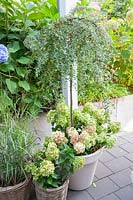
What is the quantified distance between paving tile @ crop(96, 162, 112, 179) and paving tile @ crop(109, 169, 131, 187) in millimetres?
53

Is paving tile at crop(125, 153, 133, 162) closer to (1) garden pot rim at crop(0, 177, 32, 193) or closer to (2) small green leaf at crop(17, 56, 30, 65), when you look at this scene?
(1) garden pot rim at crop(0, 177, 32, 193)

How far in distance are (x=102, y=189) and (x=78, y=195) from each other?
0.62 ft

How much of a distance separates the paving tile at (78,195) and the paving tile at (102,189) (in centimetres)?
4

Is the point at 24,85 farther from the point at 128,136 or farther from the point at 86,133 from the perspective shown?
the point at 128,136

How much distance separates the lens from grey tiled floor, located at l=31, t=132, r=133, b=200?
5.39ft

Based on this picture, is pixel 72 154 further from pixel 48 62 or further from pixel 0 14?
pixel 0 14

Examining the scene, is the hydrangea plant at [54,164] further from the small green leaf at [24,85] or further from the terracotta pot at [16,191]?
the small green leaf at [24,85]

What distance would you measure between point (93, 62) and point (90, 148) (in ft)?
2.09

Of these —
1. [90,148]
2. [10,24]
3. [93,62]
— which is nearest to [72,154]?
[90,148]

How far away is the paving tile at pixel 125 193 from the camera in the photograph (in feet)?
5.29

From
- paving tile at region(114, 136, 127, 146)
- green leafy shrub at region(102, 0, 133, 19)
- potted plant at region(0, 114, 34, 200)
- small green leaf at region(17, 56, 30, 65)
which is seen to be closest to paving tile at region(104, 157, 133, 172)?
paving tile at region(114, 136, 127, 146)

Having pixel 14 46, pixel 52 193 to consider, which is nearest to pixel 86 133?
pixel 52 193

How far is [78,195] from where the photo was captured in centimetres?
166

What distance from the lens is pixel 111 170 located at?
1920 mm
